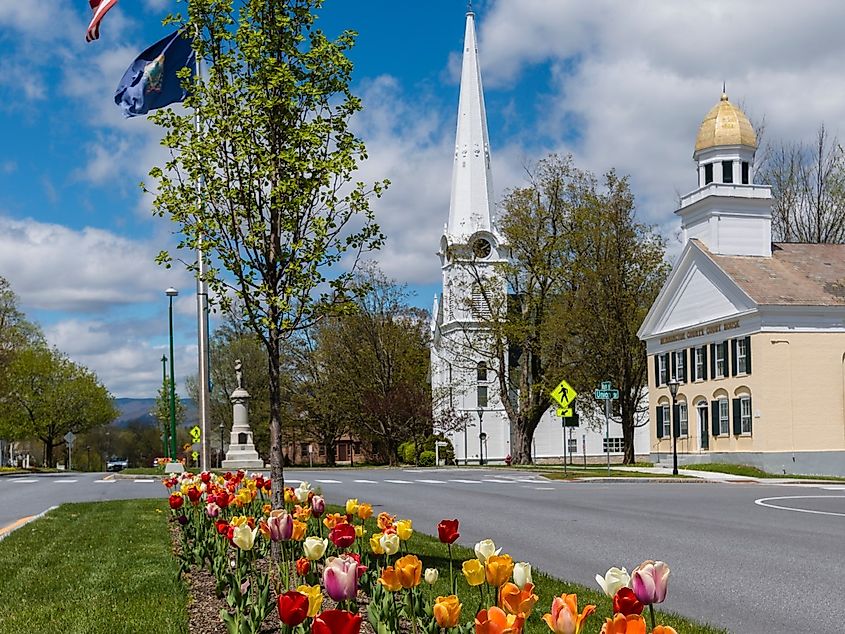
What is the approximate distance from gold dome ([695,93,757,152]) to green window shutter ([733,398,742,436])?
11626mm

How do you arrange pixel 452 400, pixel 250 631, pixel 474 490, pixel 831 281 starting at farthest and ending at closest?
pixel 452 400 < pixel 831 281 < pixel 474 490 < pixel 250 631

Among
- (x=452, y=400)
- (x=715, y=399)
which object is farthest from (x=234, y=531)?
(x=452, y=400)

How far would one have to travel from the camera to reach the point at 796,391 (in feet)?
128

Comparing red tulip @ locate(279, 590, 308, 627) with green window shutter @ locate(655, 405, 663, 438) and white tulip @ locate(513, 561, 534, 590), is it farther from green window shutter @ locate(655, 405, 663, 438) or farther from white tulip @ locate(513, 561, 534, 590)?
green window shutter @ locate(655, 405, 663, 438)

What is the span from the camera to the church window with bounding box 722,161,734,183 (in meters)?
44.7

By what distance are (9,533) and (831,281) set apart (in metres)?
35.3

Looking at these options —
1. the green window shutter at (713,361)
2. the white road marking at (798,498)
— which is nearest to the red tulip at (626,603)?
the white road marking at (798,498)

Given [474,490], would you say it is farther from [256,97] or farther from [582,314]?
[582,314]

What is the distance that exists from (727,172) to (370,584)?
40.9 metres

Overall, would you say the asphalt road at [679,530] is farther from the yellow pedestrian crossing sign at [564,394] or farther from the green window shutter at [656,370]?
the green window shutter at [656,370]

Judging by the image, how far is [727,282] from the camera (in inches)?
1631

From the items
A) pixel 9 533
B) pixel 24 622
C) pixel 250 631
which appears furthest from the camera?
pixel 9 533

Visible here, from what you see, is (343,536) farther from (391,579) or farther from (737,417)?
(737,417)

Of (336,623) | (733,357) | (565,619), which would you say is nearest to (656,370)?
(733,357)
